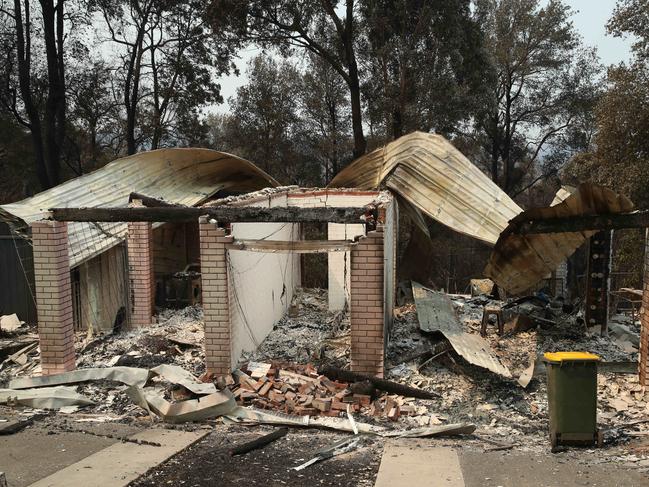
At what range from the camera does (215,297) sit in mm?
6641

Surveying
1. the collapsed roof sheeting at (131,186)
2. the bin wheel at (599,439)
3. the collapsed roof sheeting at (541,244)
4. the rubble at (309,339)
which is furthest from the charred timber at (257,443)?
the collapsed roof sheeting at (131,186)

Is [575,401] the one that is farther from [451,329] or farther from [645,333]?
[451,329]

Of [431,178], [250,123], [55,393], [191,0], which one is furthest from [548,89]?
[55,393]

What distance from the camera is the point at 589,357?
4.86m

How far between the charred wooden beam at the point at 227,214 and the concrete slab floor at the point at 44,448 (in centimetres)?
265

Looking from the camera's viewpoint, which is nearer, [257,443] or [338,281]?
[257,443]

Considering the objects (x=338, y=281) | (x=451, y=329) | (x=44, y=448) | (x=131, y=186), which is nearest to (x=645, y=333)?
(x=451, y=329)

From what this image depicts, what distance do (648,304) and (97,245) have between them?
27.4 ft

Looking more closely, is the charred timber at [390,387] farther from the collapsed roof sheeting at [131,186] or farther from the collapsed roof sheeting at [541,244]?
the collapsed roof sheeting at [131,186]

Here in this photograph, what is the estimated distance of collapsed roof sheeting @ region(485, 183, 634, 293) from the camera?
5.97 metres

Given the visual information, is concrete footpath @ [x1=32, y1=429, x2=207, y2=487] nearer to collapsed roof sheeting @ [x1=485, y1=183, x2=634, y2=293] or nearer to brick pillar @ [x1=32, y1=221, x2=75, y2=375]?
brick pillar @ [x1=32, y1=221, x2=75, y2=375]

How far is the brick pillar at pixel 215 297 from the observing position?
6.59m

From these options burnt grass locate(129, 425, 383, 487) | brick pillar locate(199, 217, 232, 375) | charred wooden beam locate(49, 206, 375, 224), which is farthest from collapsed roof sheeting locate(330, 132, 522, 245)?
burnt grass locate(129, 425, 383, 487)

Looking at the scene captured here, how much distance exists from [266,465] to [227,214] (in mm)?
→ 3154
